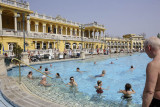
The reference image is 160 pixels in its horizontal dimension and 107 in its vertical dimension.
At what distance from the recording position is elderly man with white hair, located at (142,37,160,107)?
1.58 meters

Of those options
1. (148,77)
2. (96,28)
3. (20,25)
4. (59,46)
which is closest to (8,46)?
(20,25)

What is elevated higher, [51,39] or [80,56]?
[51,39]

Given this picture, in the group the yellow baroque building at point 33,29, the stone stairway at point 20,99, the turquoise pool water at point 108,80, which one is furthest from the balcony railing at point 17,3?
the stone stairway at point 20,99

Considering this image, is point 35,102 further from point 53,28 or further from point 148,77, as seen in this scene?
point 53,28

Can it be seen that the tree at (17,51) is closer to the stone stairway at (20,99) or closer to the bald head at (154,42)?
the stone stairway at (20,99)

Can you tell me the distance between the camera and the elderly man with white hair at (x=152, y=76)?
1.58m

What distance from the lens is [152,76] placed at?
1576 mm

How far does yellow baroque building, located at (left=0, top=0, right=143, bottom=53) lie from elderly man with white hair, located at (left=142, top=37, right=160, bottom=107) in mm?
15779

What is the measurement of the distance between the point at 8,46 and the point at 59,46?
37.8 ft

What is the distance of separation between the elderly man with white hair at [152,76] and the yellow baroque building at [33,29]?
15.8 metres

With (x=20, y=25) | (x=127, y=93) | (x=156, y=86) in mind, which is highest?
(x=20, y=25)

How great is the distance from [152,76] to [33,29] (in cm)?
3098

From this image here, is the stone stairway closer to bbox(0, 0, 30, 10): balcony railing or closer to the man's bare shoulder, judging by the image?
the man's bare shoulder

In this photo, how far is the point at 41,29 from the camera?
30.9 meters
